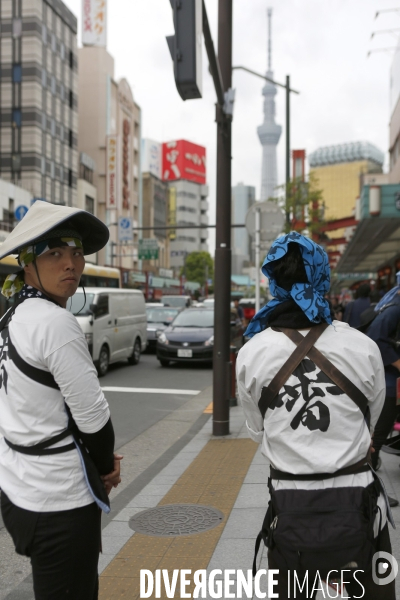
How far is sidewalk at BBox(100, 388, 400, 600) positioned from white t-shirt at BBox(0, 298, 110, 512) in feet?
3.81

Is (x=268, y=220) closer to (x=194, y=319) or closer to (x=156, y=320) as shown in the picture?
(x=194, y=319)

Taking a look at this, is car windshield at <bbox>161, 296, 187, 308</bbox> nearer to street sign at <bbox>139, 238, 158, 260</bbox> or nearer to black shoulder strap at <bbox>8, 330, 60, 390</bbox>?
street sign at <bbox>139, 238, 158, 260</bbox>

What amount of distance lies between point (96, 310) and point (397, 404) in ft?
31.5

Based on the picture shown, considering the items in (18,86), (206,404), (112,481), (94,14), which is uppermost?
(94,14)

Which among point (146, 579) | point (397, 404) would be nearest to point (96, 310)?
point (397, 404)

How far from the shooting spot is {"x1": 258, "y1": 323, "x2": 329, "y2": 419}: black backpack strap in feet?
7.16

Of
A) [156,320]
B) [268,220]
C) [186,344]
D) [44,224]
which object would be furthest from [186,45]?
[156,320]

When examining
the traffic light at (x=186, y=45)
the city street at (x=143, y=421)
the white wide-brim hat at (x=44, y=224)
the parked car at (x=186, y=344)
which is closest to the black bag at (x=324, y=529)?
the white wide-brim hat at (x=44, y=224)

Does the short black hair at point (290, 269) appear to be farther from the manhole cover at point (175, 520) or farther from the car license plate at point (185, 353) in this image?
the car license plate at point (185, 353)

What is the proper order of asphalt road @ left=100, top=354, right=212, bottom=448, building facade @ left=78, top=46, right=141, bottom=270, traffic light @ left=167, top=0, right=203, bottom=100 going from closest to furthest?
traffic light @ left=167, top=0, right=203, bottom=100 < asphalt road @ left=100, top=354, right=212, bottom=448 < building facade @ left=78, top=46, right=141, bottom=270

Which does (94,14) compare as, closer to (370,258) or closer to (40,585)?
(370,258)

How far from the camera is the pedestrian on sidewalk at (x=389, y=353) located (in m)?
5.38

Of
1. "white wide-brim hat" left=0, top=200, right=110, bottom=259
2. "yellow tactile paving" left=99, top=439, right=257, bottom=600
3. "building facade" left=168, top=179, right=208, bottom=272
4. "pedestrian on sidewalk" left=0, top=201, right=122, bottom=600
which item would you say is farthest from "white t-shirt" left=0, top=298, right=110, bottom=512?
"building facade" left=168, top=179, right=208, bottom=272

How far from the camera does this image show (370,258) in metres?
29.0
